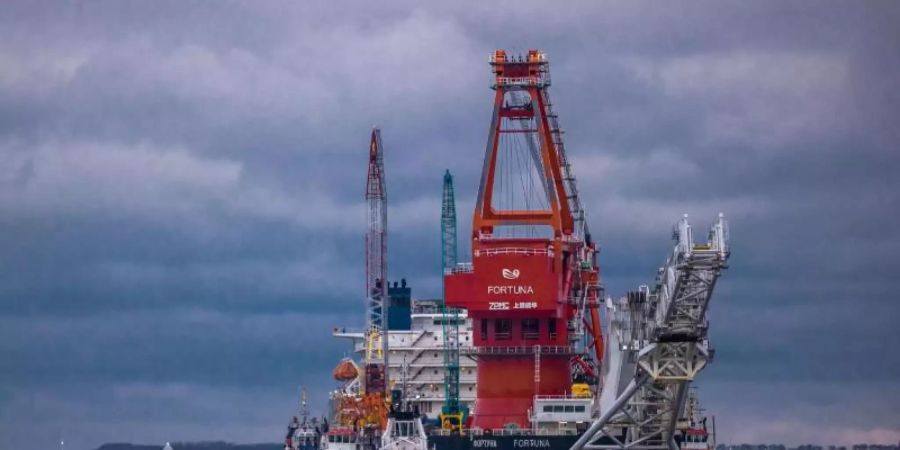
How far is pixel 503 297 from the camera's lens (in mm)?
173000

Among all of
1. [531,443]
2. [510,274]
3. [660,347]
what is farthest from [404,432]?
[660,347]

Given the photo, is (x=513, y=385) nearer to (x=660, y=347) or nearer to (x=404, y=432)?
(x=404, y=432)

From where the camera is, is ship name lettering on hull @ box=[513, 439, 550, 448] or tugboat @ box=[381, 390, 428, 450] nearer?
ship name lettering on hull @ box=[513, 439, 550, 448]

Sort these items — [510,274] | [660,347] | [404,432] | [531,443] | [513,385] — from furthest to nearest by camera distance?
[513,385]
[510,274]
[404,432]
[531,443]
[660,347]

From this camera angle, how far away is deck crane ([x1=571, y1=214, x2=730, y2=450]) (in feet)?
413

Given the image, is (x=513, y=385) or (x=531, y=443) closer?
Result: (x=531, y=443)

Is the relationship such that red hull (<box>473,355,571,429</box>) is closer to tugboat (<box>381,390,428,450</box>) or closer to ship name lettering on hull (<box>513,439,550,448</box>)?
tugboat (<box>381,390,428,450</box>)

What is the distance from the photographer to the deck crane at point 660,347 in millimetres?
125750

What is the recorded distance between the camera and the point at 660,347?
437ft

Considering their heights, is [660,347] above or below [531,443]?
above

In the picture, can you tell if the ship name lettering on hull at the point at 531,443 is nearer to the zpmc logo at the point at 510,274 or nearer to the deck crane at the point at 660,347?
the deck crane at the point at 660,347

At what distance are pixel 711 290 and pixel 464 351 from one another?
2213 inches

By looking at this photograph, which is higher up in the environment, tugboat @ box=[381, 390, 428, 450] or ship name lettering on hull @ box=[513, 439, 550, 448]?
tugboat @ box=[381, 390, 428, 450]


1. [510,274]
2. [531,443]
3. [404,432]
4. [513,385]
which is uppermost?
[510,274]
